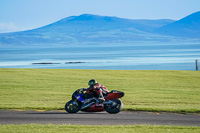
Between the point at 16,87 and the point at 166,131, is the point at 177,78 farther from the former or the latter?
the point at 166,131

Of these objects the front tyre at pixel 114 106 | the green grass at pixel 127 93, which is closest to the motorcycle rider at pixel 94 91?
the front tyre at pixel 114 106

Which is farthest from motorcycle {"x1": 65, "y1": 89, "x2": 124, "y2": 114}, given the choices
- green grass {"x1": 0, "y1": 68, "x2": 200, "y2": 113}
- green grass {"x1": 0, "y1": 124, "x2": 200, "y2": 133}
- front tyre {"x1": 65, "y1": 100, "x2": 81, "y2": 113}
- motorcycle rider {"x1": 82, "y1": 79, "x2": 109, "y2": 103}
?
green grass {"x1": 0, "y1": 124, "x2": 200, "y2": 133}

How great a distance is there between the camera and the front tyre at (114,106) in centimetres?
1516

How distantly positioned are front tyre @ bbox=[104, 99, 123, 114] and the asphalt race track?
23 centimetres

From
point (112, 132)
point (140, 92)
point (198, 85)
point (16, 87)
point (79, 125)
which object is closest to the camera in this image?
point (112, 132)

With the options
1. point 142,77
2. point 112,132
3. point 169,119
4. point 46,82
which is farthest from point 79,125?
point 142,77

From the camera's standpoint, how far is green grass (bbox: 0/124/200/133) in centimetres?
1162

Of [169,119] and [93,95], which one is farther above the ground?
[93,95]

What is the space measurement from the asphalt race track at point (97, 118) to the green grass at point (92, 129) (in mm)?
958

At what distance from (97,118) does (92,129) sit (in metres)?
2.34

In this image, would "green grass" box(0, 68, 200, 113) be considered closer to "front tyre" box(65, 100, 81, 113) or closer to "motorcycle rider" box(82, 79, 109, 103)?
"front tyre" box(65, 100, 81, 113)

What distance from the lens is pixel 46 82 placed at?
29781mm

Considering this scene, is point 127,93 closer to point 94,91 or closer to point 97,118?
point 94,91

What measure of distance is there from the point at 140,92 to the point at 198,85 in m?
7.26
